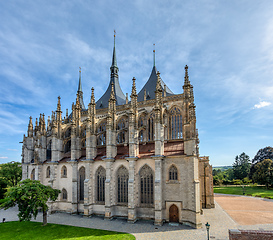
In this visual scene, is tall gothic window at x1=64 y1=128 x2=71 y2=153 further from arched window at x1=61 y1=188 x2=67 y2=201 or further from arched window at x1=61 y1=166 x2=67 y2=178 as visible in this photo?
arched window at x1=61 y1=188 x2=67 y2=201

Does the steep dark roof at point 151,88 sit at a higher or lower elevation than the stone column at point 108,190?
higher

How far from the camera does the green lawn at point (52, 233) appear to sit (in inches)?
758

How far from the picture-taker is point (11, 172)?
45.2 meters

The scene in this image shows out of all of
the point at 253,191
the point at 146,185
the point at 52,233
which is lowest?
the point at 253,191

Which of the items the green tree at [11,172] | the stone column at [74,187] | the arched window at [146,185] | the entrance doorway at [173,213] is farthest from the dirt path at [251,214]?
Result: the green tree at [11,172]

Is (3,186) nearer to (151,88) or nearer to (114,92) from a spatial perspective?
(114,92)

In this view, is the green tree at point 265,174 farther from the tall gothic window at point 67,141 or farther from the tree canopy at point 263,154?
the tall gothic window at point 67,141

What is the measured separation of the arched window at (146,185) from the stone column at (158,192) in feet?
5.04

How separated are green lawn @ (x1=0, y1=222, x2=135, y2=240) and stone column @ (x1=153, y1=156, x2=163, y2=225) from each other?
455cm

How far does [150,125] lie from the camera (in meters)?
31.0

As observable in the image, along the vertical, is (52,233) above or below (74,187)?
below

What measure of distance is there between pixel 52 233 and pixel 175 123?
71.8ft

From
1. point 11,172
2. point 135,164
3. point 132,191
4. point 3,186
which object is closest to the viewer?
point 132,191

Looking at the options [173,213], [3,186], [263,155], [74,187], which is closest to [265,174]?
[263,155]
